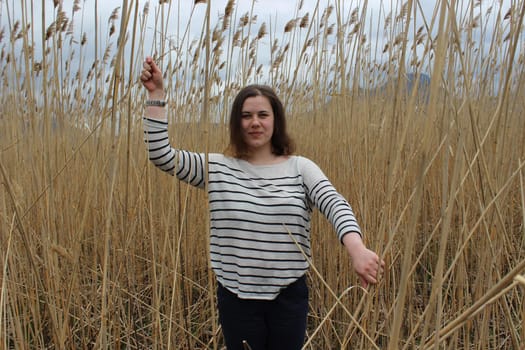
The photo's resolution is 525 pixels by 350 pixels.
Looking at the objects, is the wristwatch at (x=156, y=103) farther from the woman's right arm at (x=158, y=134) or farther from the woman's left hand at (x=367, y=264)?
the woman's left hand at (x=367, y=264)

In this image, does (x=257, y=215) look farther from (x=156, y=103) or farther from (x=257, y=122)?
(x=156, y=103)

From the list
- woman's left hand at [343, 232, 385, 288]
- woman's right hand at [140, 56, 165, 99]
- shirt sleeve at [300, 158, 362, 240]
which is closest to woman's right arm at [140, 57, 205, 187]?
woman's right hand at [140, 56, 165, 99]

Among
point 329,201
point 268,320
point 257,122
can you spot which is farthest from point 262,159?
point 268,320

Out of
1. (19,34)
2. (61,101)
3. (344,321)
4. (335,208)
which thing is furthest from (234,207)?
(19,34)

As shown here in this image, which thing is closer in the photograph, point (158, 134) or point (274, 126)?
point (158, 134)

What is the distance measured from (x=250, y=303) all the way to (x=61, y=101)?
613 mm

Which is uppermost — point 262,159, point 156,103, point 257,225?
point 156,103

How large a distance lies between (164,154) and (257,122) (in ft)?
0.75

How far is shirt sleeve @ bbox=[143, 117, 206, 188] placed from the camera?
1.00 meters

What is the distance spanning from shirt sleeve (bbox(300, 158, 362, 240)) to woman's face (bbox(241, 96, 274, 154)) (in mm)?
110

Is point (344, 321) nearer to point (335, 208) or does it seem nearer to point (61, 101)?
point (335, 208)

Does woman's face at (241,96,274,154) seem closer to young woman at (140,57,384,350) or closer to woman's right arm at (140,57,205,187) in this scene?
young woman at (140,57,384,350)

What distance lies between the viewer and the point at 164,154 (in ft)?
3.35

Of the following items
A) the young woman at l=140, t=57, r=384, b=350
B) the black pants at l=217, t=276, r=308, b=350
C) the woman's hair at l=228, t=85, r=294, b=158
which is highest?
the woman's hair at l=228, t=85, r=294, b=158
